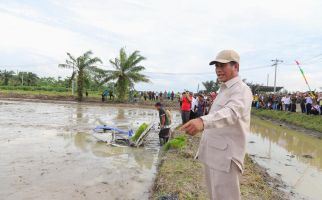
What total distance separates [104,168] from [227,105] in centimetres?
590

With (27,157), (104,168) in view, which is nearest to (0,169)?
(27,157)

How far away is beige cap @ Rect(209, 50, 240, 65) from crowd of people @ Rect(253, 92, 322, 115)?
63.9ft

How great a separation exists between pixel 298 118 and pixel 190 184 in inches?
710

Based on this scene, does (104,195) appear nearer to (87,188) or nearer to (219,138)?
(87,188)

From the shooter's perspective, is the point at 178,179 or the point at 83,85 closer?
the point at 178,179

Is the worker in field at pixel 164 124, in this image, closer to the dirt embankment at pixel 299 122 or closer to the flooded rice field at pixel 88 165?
the flooded rice field at pixel 88 165

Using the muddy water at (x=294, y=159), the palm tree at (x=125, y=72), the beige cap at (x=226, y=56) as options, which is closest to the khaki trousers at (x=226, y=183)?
the beige cap at (x=226, y=56)

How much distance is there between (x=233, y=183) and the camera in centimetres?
292

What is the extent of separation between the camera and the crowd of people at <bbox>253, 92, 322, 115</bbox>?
21484 mm

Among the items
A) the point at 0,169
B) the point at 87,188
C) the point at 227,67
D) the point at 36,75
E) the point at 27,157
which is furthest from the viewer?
the point at 36,75

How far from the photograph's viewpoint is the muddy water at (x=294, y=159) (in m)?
8.13

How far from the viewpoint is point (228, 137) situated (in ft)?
9.48

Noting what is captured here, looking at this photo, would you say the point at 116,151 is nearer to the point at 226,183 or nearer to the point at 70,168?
the point at 70,168

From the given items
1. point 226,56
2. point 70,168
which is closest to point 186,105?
point 70,168
